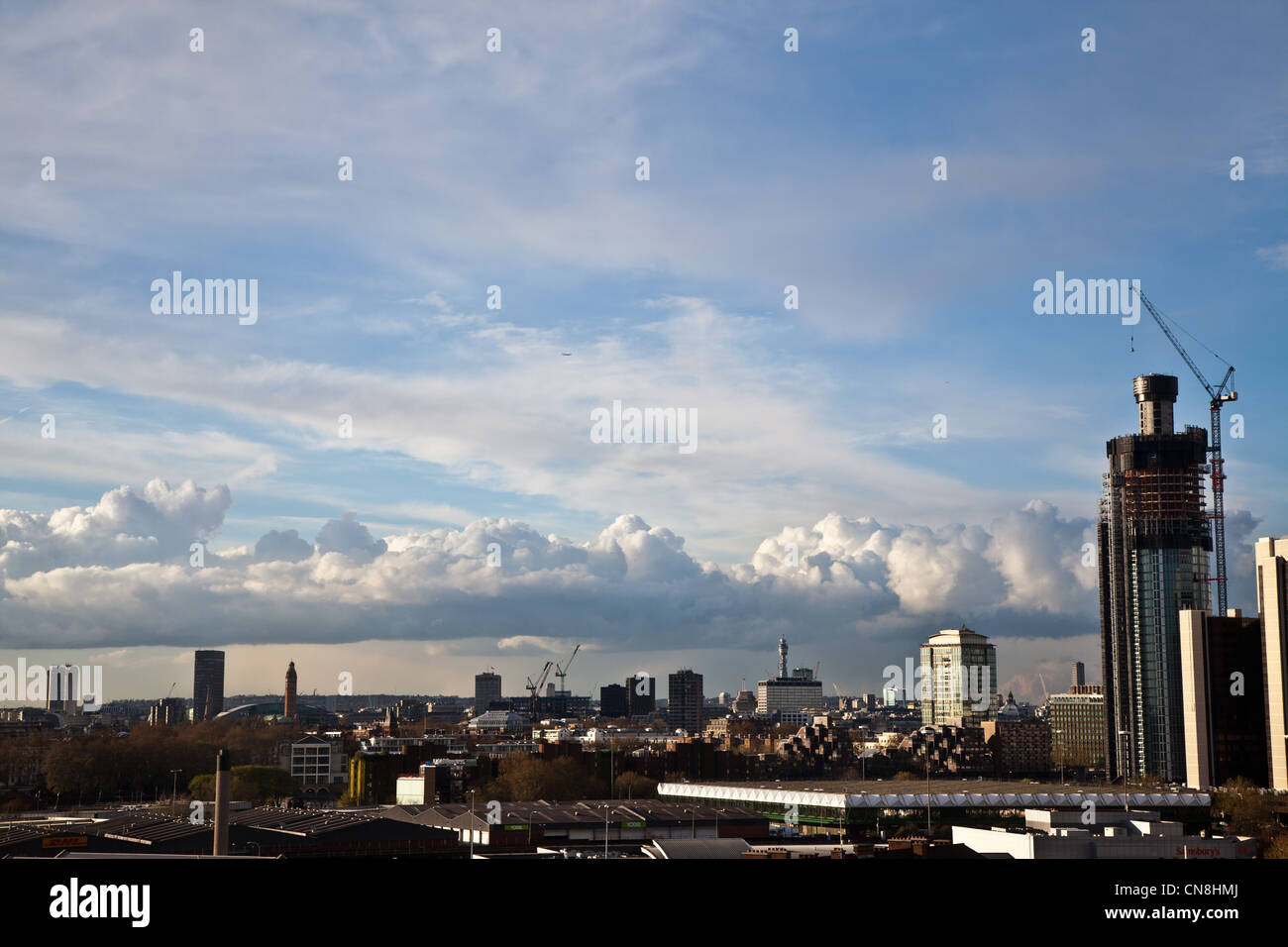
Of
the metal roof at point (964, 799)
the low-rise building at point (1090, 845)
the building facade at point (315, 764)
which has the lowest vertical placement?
the building facade at point (315, 764)

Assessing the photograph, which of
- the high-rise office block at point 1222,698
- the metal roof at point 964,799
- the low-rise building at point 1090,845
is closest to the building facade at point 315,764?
the metal roof at point 964,799

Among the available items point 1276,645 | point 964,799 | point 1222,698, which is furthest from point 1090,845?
point 1222,698

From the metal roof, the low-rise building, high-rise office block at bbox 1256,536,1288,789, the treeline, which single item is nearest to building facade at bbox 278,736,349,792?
the treeline

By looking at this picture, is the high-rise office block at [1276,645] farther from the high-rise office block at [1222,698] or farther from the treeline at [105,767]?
the treeline at [105,767]

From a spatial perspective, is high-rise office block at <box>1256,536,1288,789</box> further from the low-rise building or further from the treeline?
the treeline

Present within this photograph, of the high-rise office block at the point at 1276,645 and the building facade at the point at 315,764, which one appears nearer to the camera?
the high-rise office block at the point at 1276,645
